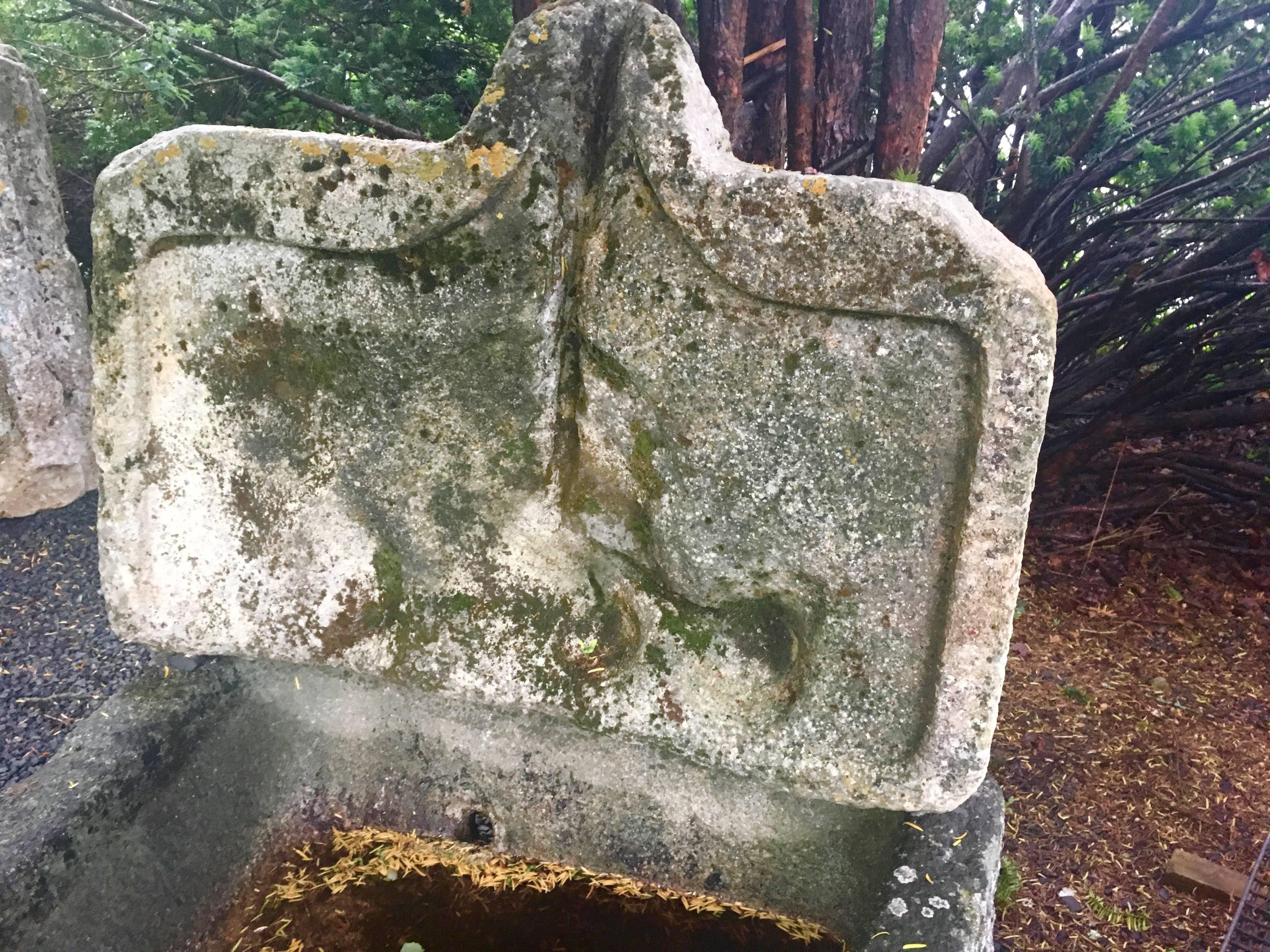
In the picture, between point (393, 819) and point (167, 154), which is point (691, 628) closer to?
point (393, 819)

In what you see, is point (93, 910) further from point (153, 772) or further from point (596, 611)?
point (596, 611)

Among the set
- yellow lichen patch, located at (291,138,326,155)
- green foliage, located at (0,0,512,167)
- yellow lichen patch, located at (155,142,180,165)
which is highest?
green foliage, located at (0,0,512,167)

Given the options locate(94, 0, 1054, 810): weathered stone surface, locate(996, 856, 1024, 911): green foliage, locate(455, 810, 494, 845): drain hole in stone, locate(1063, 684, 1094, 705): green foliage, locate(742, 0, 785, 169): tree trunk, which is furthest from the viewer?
locate(1063, 684, 1094, 705): green foliage

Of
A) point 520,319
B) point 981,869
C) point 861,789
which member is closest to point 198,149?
point 520,319

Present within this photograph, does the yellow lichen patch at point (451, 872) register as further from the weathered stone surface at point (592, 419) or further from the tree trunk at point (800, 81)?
the tree trunk at point (800, 81)

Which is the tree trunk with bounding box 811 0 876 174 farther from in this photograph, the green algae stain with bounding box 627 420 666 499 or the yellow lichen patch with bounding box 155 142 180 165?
the yellow lichen patch with bounding box 155 142 180 165

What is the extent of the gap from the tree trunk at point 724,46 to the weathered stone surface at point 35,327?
2.35 meters

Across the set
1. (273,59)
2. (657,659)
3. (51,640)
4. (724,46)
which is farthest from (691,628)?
(273,59)

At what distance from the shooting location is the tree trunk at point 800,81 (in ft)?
8.90

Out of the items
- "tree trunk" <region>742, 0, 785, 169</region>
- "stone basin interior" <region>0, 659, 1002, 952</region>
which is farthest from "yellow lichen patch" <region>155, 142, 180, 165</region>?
"tree trunk" <region>742, 0, 785, 169</region>

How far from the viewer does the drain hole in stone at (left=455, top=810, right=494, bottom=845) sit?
210 centimetres

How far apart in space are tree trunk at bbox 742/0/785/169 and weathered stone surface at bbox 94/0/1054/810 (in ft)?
5.03

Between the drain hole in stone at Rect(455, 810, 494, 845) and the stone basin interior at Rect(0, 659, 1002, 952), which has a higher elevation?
the stone basin interior at Rect(0, 659, 1002, 952)

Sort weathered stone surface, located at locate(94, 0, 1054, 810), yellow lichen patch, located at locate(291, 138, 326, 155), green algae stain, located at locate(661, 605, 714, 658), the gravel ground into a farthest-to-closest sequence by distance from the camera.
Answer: the gravel ground
green algae stain, located at locate(661, 605, 714, 658)
yellow lichen patch, located at locate(291, 138, 326, 155)
weathered stone surface, located at locate(94, 0, 1054, 810)
